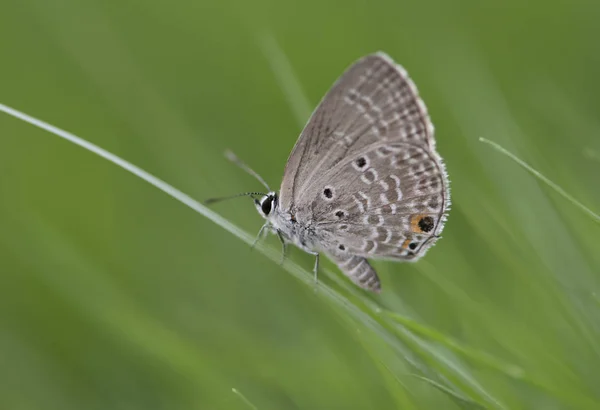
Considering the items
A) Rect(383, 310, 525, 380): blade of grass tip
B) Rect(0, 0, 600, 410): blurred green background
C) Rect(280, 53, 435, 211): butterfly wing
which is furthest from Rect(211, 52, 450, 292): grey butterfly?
Rect(383, 310, 525, 380): blade of grass tip

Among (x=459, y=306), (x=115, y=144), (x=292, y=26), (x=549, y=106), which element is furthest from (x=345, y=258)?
(x=292, y=26)

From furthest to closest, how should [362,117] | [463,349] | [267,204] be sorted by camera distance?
[267,204], [362,117], [463,349]

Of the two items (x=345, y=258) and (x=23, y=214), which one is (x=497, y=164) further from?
(x=23, y=214)

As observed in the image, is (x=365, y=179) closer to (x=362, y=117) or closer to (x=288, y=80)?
(x=362, y=117)

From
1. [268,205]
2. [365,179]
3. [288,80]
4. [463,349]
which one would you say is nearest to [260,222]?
[268,205]

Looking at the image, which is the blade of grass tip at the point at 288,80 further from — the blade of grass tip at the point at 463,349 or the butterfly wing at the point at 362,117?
the blade of grass tip at the point at 463,349

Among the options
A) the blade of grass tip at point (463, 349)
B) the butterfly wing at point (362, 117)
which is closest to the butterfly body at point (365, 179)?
the butterfly wing at point (362, 117)

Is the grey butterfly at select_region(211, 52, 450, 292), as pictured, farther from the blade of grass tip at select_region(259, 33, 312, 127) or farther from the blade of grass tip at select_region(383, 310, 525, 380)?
the blade of grass tip at select_region(383, 310, 525, 380)
